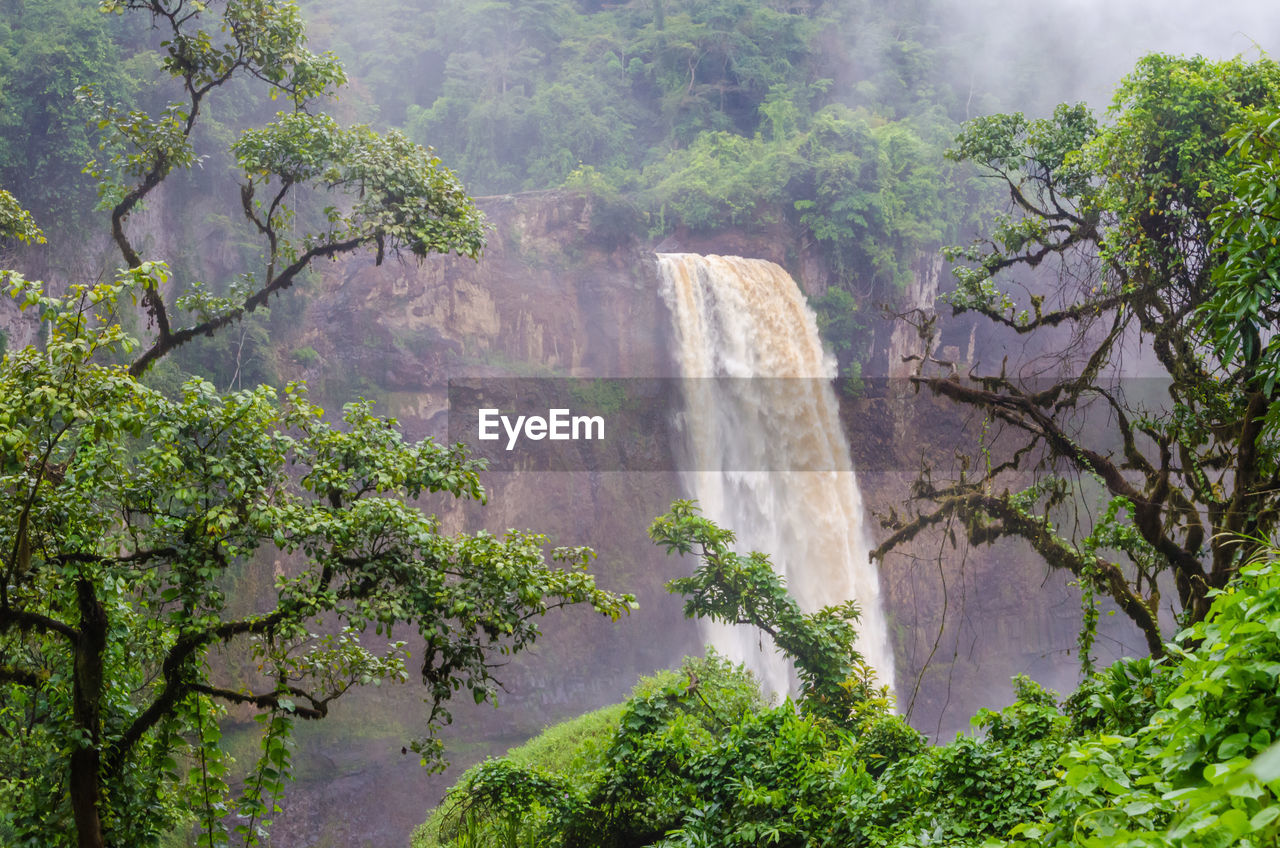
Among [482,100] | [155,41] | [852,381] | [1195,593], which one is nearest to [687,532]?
[1195,593]

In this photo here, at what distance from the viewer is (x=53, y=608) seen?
4.75m

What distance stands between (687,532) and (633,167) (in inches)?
887

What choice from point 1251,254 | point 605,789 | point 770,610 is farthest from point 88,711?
point 770,610

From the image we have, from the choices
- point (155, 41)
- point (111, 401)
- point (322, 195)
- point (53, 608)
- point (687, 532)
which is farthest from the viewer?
point (322, 195)

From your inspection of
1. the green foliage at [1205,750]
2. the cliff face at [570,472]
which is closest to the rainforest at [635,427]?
the green foliage at [1205,750]

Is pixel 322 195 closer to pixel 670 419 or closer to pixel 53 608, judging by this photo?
pixel 670 419

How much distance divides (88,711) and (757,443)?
702 inches

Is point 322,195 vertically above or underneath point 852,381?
above

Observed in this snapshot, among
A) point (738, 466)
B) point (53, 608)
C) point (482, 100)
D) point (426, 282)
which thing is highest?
point (482, 100)

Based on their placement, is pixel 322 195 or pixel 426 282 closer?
pixel 426 282

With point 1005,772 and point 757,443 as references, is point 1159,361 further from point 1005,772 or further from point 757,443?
point 757,443

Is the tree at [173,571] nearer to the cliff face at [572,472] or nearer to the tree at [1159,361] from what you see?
the tree at [1159,361]

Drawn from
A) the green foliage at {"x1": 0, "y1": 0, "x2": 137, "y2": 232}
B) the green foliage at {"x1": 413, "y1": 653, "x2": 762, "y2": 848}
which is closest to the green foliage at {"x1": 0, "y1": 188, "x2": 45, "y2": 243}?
the green foliage at {"x1": 413, "y1": 653, "x2": 762, "y2": 848}

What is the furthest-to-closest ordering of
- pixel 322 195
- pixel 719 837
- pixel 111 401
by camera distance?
pixel 322 195
pixel 719 837
pixel 111 401
